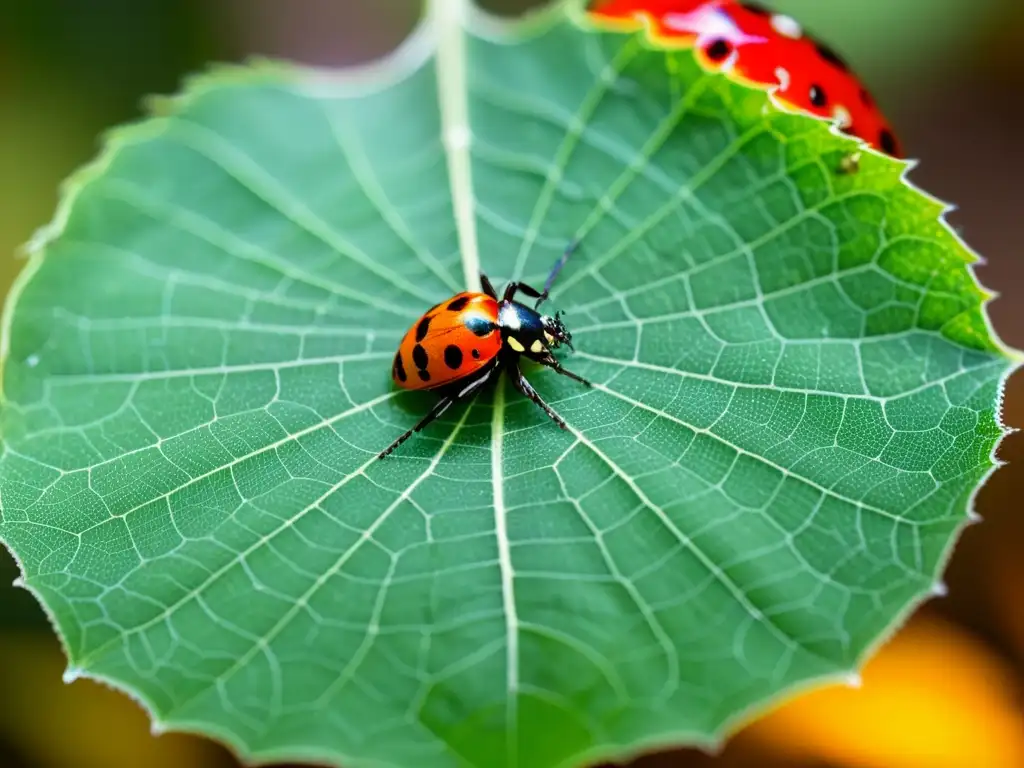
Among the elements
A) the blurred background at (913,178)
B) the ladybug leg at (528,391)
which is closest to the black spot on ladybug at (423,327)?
the ladybug leg at (528,391)

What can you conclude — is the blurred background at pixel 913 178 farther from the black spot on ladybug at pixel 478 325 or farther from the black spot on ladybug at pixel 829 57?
the black spot on ladybug at pixel 478 325

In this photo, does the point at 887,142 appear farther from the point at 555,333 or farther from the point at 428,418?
the point at 428,418

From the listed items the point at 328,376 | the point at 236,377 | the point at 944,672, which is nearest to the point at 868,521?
the point at 328,376

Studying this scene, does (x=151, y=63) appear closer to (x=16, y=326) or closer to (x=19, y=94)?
(x=19, y=94)

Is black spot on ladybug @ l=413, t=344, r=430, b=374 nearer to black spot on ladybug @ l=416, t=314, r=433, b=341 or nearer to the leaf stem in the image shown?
black spot on ladybug @ l=416, t=314, r=433, b=341

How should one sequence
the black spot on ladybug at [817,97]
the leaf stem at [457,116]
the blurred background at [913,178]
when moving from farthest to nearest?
the blurred background at [913,178], the leaf stem at [457,116], the black spot on ladybug at [817,97]

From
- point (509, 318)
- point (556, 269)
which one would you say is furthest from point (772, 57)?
point (509, 318)

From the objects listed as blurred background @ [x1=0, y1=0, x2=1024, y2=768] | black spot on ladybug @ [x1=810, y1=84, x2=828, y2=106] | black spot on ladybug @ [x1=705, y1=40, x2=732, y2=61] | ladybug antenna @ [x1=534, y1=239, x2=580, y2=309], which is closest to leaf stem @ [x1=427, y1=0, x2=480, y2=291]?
ladybug antenna @ [x1=534, y1=239, x2=580, y2=309]
